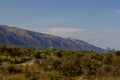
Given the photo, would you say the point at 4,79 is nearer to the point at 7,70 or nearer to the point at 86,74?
the point at 7,70

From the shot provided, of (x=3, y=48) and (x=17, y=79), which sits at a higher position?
(x=3, y=48)

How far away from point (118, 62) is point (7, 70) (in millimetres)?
8288

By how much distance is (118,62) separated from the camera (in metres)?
25.7

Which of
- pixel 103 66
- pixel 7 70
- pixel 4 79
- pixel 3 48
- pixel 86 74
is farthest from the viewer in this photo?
pixel 3 48

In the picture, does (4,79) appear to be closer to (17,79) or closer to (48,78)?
(17,79)

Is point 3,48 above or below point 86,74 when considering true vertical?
above

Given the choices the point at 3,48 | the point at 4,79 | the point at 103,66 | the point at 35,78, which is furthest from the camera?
the point at 3,48

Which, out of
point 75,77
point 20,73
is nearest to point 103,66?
point 75,77

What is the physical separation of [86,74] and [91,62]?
3120mm

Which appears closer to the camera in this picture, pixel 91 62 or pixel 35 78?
pixel 35 78

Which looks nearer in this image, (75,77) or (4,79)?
(4,79)

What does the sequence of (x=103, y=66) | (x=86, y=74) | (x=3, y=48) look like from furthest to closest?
1. (x=3, y=48)
2. (x=103, y=66)
3. (x=86, y=74)

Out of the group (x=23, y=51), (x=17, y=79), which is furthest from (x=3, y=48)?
(x=17, y=79)

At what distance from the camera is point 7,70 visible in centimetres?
2147
